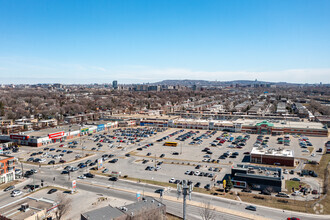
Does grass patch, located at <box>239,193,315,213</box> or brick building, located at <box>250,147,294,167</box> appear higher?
brick building, located at <box>250,147,294,167</box>

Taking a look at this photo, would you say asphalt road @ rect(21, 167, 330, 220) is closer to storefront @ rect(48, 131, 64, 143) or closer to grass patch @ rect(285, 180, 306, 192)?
grass patch @ rect(285, 180, 306, 192)

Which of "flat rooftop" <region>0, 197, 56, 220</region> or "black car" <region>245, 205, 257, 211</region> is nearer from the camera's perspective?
"flat rooftop" <region>0, 197, 56, 220</region>

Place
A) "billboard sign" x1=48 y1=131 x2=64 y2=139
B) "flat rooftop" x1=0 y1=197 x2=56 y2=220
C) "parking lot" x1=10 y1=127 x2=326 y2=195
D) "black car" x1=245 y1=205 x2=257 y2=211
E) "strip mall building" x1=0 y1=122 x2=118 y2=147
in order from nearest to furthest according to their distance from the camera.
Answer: "flat rooftop" x1=0 y1=197 x2=56 y2=220
"black car" x1=245 y1=205 x2=257 y2=211
"parking lot" x1=10 y1=127 x2=326 y2=195
"strip mall building" x1=0 y1=122 x2=118 y2=147
"billboard sign" x1=48 y1=131 x2=64 y2=139

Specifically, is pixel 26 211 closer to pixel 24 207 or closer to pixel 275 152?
pixel 24 207

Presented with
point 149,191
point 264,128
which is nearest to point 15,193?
point 149,191

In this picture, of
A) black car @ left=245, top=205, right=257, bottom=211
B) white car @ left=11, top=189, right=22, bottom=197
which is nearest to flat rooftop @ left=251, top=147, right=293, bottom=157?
black car @ left=245, top=205, right=257, bottom=211

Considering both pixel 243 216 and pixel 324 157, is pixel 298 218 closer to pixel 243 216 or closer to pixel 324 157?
pixel 243 216

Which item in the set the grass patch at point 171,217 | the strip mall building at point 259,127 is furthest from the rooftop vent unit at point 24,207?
the strip mall building at point 259,127

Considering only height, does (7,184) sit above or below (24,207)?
below

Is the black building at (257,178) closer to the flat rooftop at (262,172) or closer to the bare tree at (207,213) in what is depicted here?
the flat rooftop at (262,172)
